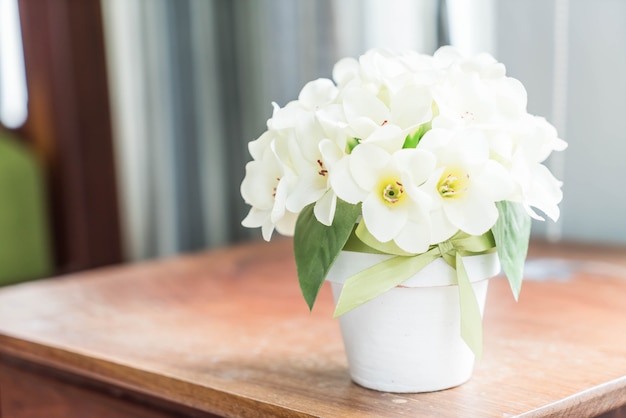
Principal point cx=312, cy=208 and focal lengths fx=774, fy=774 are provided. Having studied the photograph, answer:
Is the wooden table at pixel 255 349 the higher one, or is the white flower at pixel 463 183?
the white flower at pixel 463 183

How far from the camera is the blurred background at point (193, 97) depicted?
139 centimetres

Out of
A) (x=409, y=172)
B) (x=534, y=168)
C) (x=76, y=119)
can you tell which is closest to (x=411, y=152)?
(x=409, y=172)

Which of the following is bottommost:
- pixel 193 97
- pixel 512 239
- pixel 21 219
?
pixel 21 219

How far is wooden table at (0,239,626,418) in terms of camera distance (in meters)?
0.67

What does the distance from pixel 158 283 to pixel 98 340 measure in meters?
0.34

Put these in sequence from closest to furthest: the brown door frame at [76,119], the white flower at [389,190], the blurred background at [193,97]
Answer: the white flower at [389,190] → the blurred background at [193,97] → the brown door frame at [76,119]

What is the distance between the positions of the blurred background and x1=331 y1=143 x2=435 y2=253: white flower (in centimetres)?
88

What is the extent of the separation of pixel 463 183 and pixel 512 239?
8 centimetres

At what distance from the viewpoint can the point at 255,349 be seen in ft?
2.80

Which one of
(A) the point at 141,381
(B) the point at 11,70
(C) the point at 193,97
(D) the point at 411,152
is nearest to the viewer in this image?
(D) the point at 411,152

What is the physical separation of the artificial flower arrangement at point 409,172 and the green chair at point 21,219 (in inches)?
97.8

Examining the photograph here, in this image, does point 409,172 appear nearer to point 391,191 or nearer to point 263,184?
point 391,191

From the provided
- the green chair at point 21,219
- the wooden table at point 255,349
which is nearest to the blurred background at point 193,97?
the green chair at point 21,219

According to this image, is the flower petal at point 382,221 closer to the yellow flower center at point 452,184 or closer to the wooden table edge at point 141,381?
the yellow flower center at point 452,184
